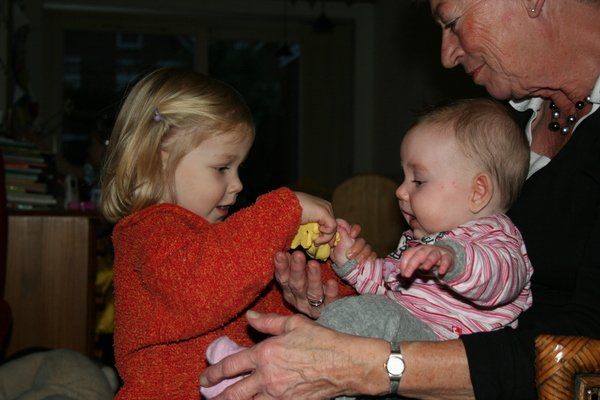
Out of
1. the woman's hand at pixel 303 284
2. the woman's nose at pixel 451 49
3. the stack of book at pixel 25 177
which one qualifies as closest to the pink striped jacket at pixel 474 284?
the woman's hand at pixel 303 284

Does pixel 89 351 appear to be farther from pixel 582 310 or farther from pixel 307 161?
pixel 307 161

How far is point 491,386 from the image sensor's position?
1206 millimetres

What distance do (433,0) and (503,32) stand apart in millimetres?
203

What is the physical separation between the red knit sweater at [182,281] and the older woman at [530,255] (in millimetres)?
89

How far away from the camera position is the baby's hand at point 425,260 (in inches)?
44.9

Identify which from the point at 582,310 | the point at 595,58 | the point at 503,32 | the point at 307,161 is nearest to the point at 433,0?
the point at 503,32

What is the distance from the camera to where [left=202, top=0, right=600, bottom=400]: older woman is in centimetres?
121

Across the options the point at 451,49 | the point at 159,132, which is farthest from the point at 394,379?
the point at 451,49

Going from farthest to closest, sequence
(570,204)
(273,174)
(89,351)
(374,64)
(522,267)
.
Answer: (273,174) < (374,64) < (89,351) < (570,204) < (522,267)

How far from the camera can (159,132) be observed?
1.55 metres

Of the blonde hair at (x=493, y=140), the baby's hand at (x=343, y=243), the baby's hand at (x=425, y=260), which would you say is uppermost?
the blonde hair at (x=493, y=140)

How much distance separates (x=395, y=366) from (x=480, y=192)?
1.52ft

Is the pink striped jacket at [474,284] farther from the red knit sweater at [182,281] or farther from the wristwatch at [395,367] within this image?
the red knit sweater at [182,281]

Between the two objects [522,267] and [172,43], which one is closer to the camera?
[522,267]
